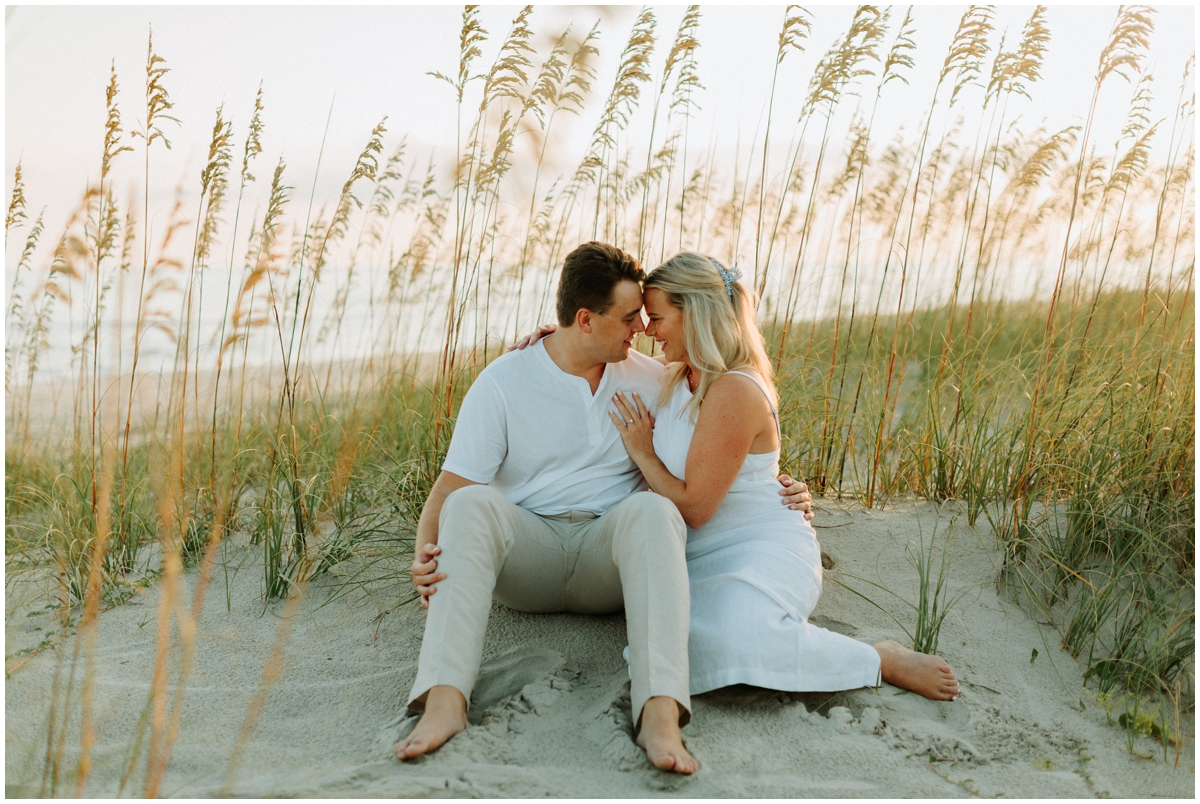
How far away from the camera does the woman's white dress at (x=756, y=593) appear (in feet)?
7.53

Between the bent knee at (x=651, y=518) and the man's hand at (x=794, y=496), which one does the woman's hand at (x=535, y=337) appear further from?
the man's hand at (x=794, y=496)

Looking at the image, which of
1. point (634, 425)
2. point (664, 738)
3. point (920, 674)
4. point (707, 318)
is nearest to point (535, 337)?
point (634, 425)

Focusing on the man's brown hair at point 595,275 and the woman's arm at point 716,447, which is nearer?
the woman's arm at point 716,447

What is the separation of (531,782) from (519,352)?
4.48 feet

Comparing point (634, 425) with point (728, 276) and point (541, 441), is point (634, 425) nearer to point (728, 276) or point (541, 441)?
point (541, 441)

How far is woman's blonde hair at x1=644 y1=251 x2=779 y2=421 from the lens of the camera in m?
2.61

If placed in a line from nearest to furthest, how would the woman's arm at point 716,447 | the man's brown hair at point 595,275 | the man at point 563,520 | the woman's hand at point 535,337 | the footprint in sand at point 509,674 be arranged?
the man at point 563,520, the footprint in sand at point 509,674, the woman's arm at point 716,447, the man's brown hair at point 595,275, the woman's hand at point 535,337

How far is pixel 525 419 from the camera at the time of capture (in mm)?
2727

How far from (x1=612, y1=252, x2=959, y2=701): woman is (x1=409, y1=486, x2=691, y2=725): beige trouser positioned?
23 cm

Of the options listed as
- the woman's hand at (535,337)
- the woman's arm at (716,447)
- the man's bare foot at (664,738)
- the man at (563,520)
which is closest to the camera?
the man's bare foot at (664,738)

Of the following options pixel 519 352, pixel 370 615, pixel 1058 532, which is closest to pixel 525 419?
pixel 519 352

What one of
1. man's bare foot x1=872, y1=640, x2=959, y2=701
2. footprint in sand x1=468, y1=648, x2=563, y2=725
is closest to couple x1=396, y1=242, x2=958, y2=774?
man's bare foot x1=872, y1=640, x2=959, y2=701

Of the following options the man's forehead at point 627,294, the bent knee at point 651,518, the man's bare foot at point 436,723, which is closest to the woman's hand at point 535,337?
the man's forehead at point 627,294

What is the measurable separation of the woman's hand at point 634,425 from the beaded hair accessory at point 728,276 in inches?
17.8
